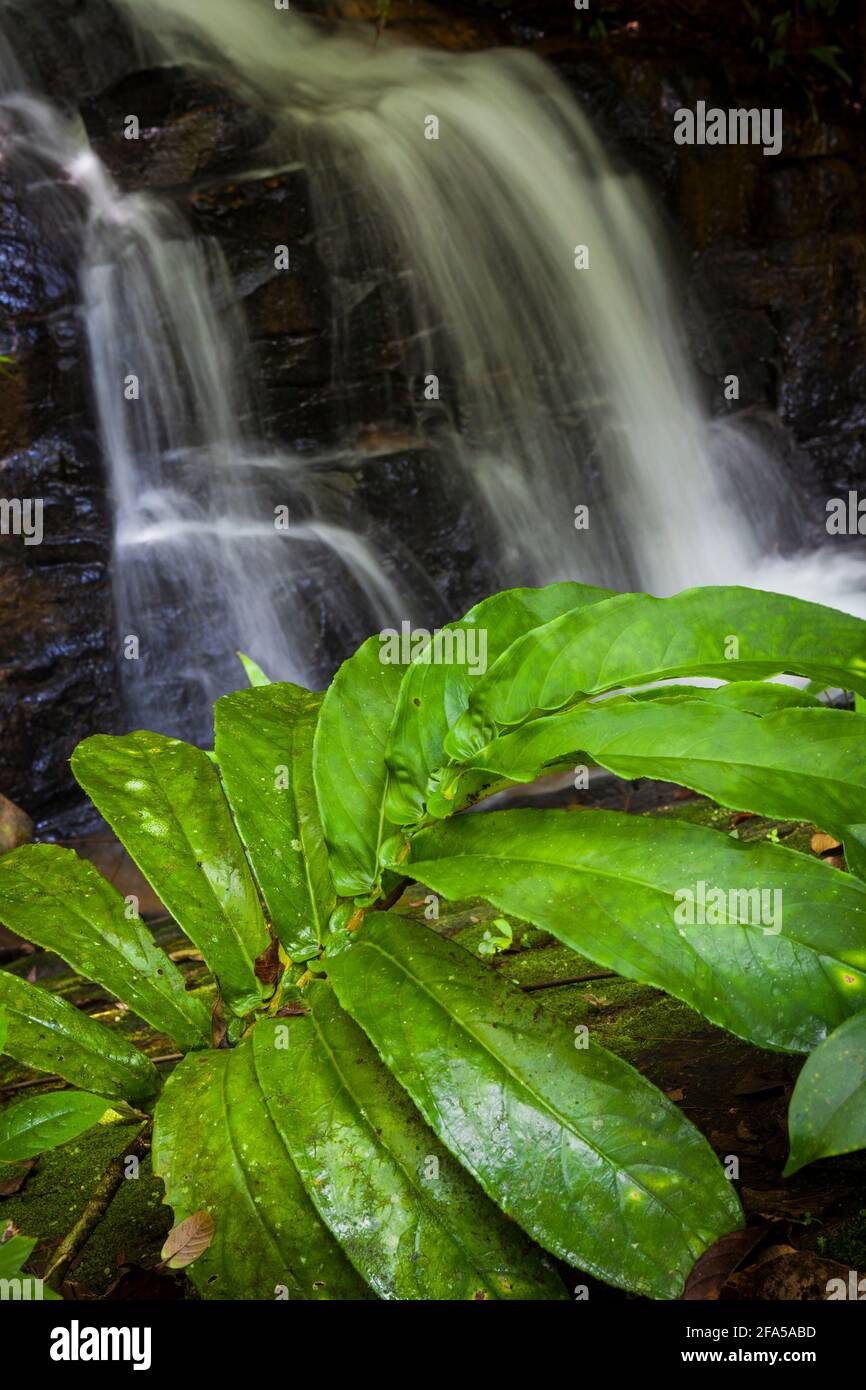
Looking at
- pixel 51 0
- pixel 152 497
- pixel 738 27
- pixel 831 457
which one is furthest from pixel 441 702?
pixel 738 27

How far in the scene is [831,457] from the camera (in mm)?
7801

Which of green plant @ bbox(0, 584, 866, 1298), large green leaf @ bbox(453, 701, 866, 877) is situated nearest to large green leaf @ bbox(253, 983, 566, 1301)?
green plant @ bbox(0, 584, 866, 1298)

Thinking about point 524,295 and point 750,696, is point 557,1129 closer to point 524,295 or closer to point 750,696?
point 750,696

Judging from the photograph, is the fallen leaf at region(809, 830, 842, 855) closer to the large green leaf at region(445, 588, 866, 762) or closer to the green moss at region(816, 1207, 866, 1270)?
the large green leaf at region(445, 588, 866, 762)

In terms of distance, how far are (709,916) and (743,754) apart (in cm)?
15

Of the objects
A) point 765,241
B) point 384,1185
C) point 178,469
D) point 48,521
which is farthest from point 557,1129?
point 765,241

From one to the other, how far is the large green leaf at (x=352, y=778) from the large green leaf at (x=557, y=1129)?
0.66 ft

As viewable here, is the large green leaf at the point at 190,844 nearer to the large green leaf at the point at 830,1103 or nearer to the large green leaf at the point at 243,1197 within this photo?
the large green leaf at the point at 243,1197

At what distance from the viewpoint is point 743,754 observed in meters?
0.97

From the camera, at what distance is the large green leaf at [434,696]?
1.16 m

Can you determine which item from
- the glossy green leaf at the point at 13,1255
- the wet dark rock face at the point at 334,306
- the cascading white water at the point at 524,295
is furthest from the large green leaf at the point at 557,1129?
the cascading white water at the point at 524,295

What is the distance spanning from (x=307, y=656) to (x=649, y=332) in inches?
143

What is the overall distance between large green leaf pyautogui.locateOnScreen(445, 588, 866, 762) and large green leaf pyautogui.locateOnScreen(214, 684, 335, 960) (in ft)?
0.84
